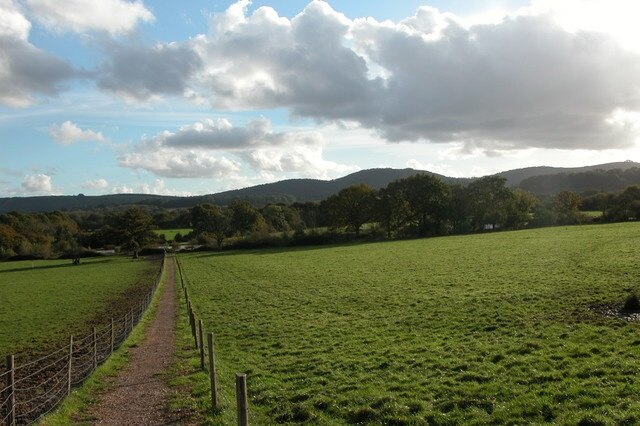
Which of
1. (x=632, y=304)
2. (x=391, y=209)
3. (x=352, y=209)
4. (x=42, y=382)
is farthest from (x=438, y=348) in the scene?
(x=352, y=209)

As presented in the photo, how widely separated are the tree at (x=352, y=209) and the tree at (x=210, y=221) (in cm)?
3226

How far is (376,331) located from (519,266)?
24690 mm

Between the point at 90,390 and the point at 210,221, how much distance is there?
409 ft

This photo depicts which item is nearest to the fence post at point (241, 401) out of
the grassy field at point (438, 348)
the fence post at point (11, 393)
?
the grassy field at point (438, 348)

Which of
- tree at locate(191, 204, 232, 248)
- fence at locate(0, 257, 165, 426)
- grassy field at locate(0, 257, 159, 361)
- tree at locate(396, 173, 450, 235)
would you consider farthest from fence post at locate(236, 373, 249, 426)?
tree at locate(191, 204, 232, 248)

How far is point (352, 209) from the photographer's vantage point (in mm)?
120062

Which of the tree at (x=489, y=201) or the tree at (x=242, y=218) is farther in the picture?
the tree at (x=242, y=218)

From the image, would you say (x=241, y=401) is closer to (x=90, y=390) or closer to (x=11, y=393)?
(x=11, y=393)

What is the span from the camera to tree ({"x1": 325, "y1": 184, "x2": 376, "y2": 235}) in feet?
391

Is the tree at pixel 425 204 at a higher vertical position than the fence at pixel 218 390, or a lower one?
higher

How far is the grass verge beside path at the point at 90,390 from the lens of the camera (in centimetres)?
1166

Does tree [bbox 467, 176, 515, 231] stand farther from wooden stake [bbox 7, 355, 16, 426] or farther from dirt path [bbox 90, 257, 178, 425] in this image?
wooden stake [bbox 7, 355, 16, 426]

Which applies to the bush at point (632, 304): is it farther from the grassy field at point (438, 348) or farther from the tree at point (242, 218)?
the tree at point (242, 218)

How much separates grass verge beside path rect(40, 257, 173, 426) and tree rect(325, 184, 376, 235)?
98.1 metres
